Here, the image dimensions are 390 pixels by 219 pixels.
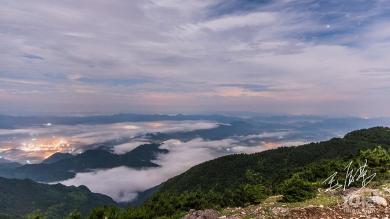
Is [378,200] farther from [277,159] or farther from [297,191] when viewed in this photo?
[277,159]

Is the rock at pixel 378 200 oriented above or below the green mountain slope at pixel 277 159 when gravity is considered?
above

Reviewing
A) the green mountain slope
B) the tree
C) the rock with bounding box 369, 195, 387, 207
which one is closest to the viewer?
the rock with bounding box 369, 195, 387, 207

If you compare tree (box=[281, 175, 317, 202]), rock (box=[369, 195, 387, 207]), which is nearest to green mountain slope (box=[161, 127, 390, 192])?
tree (box=[281, 175, 317, 202])

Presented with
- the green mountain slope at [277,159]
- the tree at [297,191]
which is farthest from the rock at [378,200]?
the green mountain slope at [277,159]

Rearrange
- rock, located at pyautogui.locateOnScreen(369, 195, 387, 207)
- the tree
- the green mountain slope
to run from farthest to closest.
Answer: the green mountain slope
the tree
rock, located at pyautogui.locateOnScreen(369, 195, 387, 207)

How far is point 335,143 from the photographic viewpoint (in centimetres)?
17512

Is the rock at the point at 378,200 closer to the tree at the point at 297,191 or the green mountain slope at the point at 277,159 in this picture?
the tree at the point at 297,191

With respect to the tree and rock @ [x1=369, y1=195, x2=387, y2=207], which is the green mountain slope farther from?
rock @ [x1=369, y1=195, x2=387, y2=207]

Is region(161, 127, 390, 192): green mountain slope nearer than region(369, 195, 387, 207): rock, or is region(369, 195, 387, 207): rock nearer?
region(369, 195, 387, 207): rock


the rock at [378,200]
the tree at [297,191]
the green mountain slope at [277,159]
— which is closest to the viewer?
the rock at [378,200]

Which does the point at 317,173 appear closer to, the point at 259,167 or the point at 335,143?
the point at 259,167

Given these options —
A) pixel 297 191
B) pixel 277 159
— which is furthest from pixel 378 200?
pixel 277 159

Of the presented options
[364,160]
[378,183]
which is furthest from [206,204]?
[364,160]

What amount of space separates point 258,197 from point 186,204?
5.04 meters
